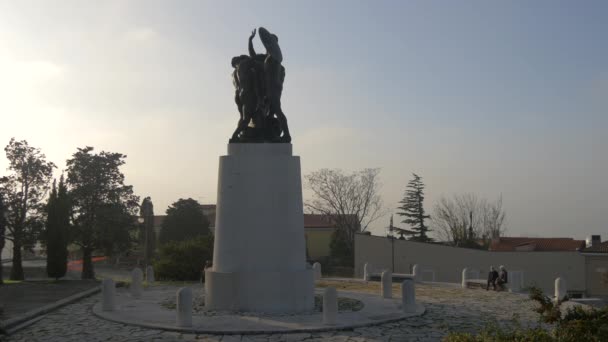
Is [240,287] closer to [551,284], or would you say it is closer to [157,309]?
[157,309]

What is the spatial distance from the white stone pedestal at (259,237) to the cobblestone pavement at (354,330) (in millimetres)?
2368

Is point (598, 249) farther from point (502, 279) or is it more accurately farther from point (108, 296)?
point (108, 296)

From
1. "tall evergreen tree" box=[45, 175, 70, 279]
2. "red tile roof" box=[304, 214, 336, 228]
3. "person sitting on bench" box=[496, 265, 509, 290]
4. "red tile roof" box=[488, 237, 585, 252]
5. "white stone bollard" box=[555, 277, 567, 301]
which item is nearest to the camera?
"white stone bollard" box=[555, 277, 567, 301]

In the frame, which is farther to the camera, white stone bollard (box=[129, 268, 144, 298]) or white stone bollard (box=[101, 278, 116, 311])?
white stone bollard (box=[129, 268, 144, 298])

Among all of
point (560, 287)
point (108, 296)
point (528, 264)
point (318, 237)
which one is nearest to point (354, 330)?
point (108, 296)

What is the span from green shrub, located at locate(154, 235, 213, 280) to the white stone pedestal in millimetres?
11501

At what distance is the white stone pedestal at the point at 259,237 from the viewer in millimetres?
12477

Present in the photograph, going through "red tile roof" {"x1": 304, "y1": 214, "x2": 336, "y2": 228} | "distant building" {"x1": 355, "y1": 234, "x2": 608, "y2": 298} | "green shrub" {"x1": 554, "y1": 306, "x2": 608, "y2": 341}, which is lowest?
"distant building" {"x1": 355, "y1": 234, "x2": 608, "y2": 298}

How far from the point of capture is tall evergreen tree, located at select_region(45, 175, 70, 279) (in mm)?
28109

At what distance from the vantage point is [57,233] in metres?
28.7

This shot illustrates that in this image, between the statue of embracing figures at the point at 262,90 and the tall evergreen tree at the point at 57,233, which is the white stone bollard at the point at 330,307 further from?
the tall evergreen tree at the point at 57,233

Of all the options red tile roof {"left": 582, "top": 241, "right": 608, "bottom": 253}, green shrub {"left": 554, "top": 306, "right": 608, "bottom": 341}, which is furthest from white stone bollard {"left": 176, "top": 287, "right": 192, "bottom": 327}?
red tile roof {"left": 582, "top": 241, "right": 608, "bottom": 253}

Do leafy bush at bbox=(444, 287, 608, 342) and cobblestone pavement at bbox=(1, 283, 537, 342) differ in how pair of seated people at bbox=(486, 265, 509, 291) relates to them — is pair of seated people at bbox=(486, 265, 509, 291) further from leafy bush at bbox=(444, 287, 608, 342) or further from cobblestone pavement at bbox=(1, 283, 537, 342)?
leafy bush at bbox=(444, 287, 608, 342)

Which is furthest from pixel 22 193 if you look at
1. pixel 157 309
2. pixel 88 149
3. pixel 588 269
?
pixel 588 269
